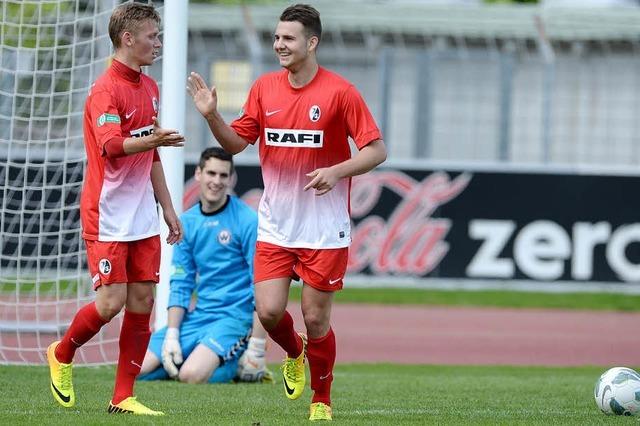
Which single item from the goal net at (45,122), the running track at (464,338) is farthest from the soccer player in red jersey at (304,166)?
the running track at (464,338)

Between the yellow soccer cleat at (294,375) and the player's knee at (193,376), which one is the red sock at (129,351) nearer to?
the yellow soccer cleat at (294,375)

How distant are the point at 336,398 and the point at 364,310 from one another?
7.84m

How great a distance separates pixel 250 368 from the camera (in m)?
10.0

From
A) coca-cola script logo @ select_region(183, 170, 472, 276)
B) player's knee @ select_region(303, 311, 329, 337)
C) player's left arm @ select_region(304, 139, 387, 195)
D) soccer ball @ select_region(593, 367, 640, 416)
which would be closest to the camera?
player's left arm @ select_region(304, 139, 387, 195)

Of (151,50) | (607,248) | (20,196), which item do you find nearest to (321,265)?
(151,50)

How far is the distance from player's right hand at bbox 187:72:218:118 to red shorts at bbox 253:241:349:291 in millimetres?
909

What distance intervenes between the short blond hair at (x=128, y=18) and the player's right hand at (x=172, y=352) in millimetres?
3270

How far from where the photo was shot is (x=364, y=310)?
1673 cm

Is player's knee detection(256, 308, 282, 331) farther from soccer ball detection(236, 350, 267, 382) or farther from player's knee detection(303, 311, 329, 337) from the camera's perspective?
soccer ball detection(236, 350, 267, 382)

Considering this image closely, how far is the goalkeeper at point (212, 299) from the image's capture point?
392 inches

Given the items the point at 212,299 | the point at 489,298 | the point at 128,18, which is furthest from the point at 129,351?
the point at 489,298

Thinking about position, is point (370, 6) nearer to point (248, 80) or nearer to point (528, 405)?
point (248, 80)

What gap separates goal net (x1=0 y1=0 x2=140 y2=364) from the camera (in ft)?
36.4

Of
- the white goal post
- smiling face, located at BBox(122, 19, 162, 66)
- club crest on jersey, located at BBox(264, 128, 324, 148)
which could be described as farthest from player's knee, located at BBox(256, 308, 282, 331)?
the white goal post
